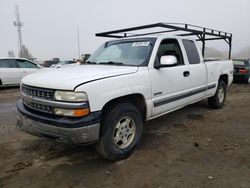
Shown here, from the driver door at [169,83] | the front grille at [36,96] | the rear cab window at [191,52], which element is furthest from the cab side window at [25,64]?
the driver door at [169,83]

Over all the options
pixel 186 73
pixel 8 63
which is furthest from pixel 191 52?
pixel 8 63

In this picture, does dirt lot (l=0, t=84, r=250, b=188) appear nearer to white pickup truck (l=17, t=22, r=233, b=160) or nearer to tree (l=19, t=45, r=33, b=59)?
white pickup truck (l=17, t=22, r=233, b=160)

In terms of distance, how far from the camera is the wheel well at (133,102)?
3.29 metres

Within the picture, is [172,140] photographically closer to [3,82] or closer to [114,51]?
[114,51]

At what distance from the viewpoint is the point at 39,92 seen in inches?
127

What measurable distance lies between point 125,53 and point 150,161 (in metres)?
1.95

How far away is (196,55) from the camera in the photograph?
5379mm

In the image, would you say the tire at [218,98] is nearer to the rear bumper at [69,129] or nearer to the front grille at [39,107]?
the rear bumper at [69,129]

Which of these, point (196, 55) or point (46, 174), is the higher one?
point (196, 55)

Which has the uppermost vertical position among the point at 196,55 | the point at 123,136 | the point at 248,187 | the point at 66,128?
the point at 196,55

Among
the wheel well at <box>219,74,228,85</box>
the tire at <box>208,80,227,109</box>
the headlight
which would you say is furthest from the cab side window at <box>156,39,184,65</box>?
the wheel well at <box>219,74,228,85</box>

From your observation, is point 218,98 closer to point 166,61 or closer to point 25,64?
point 166,61

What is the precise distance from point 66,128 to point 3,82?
1005 cm

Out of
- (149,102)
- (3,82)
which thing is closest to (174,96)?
(149,102)
